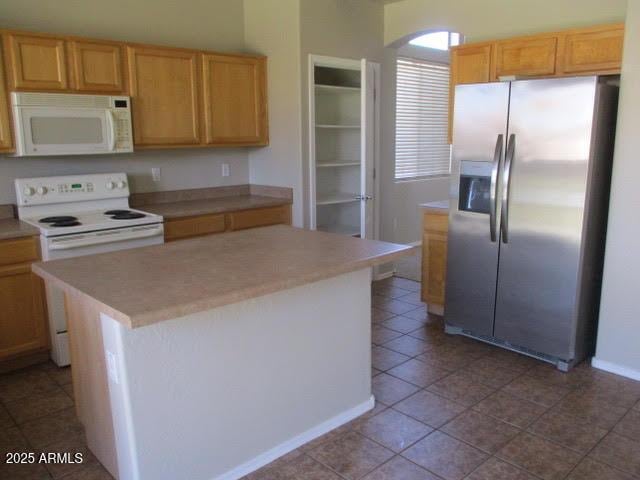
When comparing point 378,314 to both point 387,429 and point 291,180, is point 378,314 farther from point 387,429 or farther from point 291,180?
point 387,429

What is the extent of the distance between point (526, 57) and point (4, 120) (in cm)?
352

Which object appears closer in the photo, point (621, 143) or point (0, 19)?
point (621, 143)

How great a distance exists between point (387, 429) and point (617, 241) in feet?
5.70

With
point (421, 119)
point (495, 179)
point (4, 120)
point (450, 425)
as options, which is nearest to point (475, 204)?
point (495, 179)

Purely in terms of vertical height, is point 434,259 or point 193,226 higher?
point 193,226

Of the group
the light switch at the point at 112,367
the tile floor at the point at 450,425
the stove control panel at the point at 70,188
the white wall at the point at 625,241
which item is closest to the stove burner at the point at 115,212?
the stove control panel at the point at 70,188

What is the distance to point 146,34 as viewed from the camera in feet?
13.6

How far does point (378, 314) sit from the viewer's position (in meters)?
4.27

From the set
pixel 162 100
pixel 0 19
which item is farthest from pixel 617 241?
pixel 0 19

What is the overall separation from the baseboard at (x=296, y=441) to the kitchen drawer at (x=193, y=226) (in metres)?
1.91

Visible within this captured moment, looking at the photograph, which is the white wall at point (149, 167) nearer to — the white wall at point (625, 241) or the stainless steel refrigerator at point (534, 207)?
the stainless steel refrigerator at point (534, 207)

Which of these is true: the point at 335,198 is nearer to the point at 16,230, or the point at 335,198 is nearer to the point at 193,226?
the point at 193,226

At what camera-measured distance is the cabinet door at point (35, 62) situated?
10.7 ft

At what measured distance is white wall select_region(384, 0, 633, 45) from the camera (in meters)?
3.78
